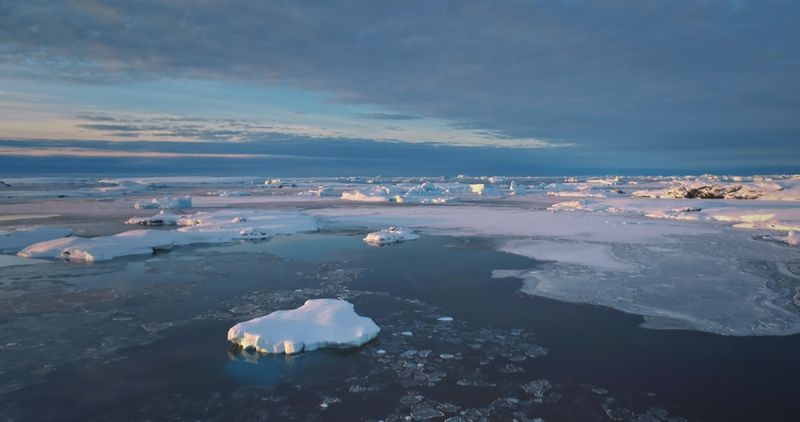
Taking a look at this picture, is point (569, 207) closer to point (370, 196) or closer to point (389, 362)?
point (370, 196)

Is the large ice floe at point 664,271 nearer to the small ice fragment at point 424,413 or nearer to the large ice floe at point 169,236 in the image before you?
the large ice floe at point 169,236

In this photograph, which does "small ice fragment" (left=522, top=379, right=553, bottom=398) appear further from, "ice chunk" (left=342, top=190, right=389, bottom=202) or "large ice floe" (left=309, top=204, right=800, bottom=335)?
"ice chunk" (left=342, top=190, right=389, bottom=202)

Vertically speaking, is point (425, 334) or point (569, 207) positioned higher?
point (569, 207)

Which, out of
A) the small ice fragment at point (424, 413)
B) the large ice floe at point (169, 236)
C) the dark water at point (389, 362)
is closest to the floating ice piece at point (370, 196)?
the large ice floe at point (169, 236)

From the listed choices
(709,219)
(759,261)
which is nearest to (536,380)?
(759,261)

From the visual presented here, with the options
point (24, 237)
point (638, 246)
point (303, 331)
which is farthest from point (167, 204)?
point (638, 246)

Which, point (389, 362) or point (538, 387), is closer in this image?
point (538, 387)
